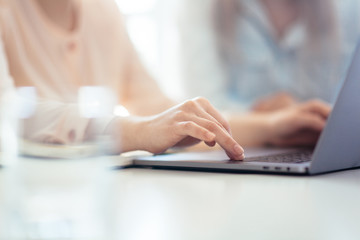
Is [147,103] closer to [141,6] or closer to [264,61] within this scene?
[264,61]

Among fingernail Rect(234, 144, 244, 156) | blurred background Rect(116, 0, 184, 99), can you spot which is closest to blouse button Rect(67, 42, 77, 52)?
fingernail Rect(234, 144, 244, 156)

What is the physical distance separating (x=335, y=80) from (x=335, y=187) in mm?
1581

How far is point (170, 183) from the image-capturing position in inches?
16.2

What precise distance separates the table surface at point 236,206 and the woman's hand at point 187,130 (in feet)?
0.13

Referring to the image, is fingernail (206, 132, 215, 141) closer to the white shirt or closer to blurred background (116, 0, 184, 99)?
the white shirt

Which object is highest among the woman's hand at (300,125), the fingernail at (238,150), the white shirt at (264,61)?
the white shirt at (264,61)

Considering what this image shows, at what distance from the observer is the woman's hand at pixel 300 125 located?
3.36 ft

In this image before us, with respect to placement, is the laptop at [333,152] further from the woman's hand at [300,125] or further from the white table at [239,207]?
the woman's hand at [300,125]

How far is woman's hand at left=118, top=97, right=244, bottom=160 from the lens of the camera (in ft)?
1.54

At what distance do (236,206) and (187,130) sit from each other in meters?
0.18

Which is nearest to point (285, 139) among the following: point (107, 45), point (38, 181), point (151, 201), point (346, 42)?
point (107, 45)

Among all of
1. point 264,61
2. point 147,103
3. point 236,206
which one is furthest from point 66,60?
point 264,61

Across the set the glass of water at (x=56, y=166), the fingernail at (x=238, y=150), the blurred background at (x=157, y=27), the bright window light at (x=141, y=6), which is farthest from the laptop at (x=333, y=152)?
the bright window light at (x=141, y=6)

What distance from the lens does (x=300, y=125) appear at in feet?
3.44
